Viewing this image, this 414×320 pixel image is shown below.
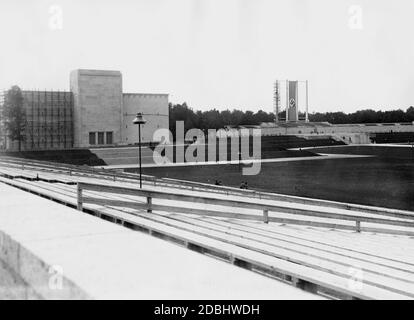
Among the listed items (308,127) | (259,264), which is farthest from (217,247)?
(308,127)

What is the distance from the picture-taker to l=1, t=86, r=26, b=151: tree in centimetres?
6756

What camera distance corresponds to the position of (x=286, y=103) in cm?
13400

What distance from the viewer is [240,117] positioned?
147875mm

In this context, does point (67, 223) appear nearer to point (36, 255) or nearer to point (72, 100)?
point (36, 255)

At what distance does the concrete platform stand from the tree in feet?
216

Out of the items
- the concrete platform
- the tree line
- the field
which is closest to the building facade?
the tree line

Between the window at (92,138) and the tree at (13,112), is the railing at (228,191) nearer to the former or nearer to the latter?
the tree at (13,112)

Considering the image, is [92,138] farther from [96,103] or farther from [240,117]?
[240,117]

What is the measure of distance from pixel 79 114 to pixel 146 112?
10977mm

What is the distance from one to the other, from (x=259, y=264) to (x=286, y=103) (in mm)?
130161

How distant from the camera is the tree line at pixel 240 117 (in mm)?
121094

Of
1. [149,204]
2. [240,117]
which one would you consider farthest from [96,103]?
[240,117]
